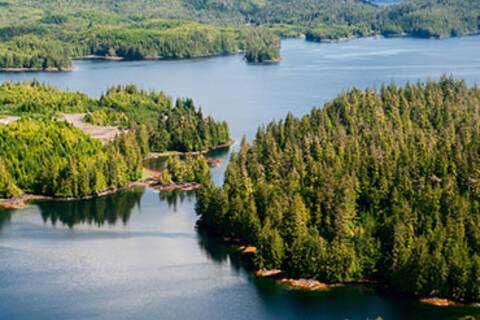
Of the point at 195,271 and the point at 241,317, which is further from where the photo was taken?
the point at 195,271

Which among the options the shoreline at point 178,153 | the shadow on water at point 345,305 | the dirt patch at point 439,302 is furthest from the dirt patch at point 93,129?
the dirt patch at point 439,302

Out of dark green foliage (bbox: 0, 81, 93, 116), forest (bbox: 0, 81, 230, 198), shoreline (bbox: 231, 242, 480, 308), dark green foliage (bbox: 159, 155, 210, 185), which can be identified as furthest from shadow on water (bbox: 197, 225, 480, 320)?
dark green foliage (bbox: 0, 81, 93, 116)

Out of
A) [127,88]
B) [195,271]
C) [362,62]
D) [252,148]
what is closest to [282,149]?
[252,148]

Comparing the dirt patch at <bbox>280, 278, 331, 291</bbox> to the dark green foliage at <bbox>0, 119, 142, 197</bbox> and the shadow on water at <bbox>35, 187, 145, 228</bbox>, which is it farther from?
the dark green foliage at <bbox>0, 119, 142, 197</bbox>

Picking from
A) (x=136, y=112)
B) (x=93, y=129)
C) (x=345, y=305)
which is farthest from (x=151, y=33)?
(x=345, y=305)

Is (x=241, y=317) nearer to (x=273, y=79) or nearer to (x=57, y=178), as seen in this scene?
(x=57, y=178)
